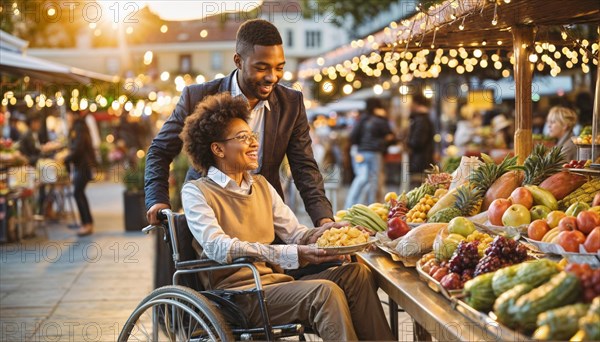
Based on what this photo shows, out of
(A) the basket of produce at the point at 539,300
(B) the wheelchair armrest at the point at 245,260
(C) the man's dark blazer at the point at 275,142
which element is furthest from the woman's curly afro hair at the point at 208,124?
(A) the basket of produce at the point at 539,300

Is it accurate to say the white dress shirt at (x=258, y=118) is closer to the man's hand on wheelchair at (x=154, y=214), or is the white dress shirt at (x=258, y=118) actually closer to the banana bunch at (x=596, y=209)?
the man's hand on wheelchair at (x=154, y=214)

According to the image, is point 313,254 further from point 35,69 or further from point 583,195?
point 35,69

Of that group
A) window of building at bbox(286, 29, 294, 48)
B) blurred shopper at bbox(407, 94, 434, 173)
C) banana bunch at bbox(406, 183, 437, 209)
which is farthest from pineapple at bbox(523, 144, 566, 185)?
window of building at bbox(286, 29, 294, 48)

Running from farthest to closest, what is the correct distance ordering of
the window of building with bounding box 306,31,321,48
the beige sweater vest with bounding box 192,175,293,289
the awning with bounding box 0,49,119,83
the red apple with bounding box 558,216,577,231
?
the window of building with bounding box 306,31,321,48, the awning with bounding box 0,49,119,83, the beige sweater vest with bounding box 192,175,293,289, the red apple with bounding box 558,216,577,231

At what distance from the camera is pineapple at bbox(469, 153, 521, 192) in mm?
5715

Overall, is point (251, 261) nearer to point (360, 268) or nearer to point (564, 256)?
point (360, 268)

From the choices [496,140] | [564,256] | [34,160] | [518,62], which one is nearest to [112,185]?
[34,160]

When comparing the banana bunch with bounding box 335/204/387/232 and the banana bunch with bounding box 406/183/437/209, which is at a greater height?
the banana bunch with bounding box 406/183/437/209

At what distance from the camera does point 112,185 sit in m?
30.1

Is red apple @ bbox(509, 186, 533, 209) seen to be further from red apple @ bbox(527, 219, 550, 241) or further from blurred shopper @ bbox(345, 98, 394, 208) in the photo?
blurred shopper @ bbox(345, 98, 394, 208)

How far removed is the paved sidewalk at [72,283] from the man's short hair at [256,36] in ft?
11.3

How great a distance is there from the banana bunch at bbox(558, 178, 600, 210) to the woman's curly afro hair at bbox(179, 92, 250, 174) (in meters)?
1.94

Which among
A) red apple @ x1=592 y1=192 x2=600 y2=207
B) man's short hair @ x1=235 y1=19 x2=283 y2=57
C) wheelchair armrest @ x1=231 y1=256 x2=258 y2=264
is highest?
man's short hair @ x1=235 y1=19 x2=283 y2=57

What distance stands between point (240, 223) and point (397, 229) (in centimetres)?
104
